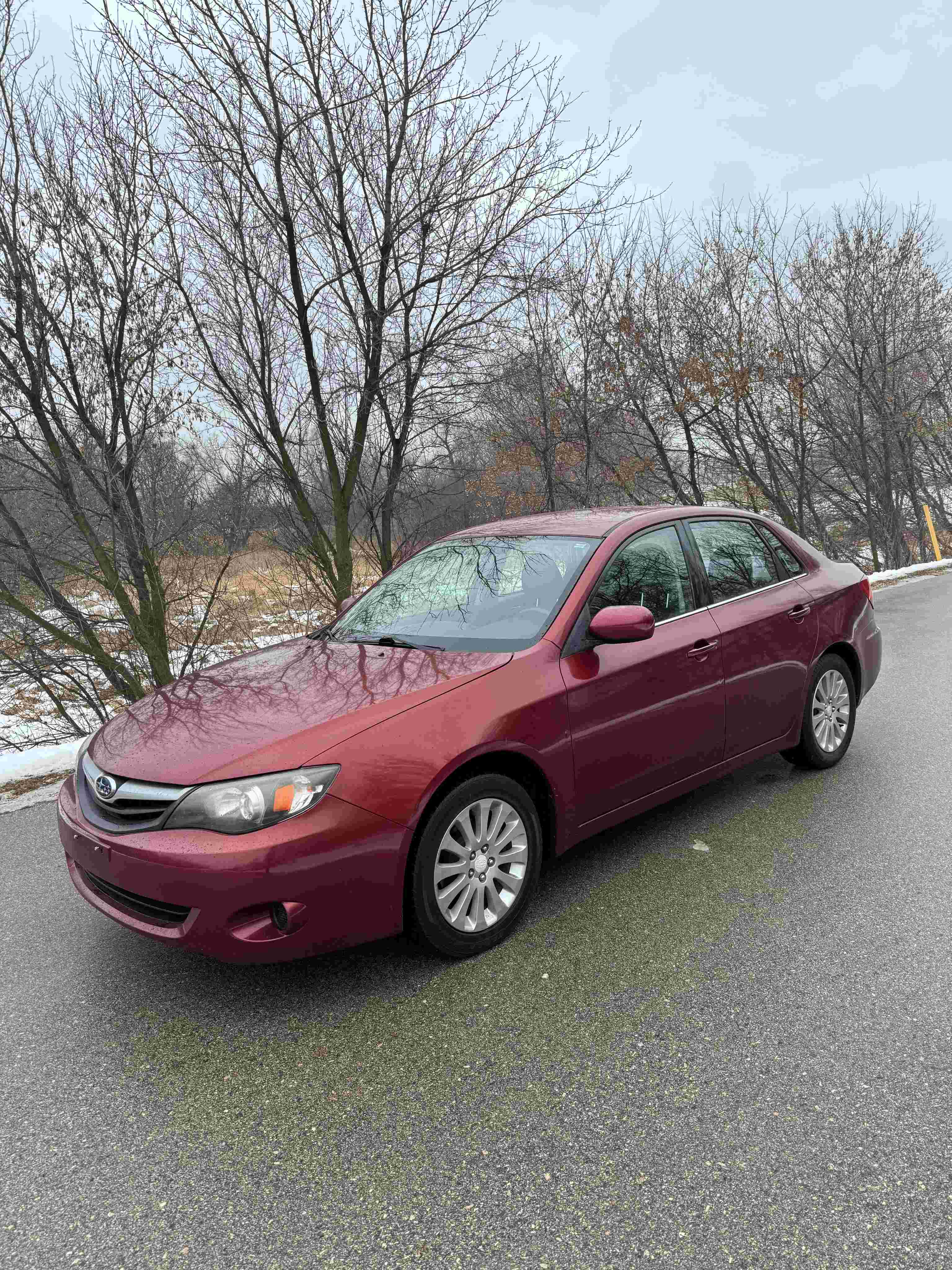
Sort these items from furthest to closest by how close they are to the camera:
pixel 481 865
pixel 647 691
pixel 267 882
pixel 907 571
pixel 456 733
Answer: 1. pixel 907 571
2. pixel 647 691
3. pixel 481 865
4. pixel 456 733
5. pixel 267 882

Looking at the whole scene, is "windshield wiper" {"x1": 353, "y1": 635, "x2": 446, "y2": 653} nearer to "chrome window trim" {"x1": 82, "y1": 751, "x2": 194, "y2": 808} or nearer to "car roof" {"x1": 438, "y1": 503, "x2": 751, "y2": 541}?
"car roof" {"x1": 438, "y1": 503, "x2": 751, "y2": 541}

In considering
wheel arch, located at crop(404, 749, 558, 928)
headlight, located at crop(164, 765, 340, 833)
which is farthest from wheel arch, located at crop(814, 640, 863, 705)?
headlight, located at crop(164, 765, 340, 833)

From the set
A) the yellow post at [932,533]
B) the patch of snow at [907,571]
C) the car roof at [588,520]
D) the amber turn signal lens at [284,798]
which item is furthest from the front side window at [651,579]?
the yellow post at [932,533]

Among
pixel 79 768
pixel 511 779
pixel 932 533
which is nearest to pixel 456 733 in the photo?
pixel 511 779

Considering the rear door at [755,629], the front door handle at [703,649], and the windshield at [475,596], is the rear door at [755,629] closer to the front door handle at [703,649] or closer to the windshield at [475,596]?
the front door handle at [703,649]

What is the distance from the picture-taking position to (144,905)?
283 centimetres

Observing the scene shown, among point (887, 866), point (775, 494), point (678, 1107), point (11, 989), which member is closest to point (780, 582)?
point (887, 866)

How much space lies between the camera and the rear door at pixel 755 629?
4168mm

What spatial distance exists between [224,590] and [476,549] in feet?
17.8

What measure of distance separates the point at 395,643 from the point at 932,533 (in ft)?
68.8

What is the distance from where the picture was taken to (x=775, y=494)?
1912cm

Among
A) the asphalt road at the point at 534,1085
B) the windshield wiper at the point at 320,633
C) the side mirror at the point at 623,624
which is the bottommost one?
the asphalt road at the point at 534,1085

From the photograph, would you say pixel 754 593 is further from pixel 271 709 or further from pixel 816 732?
pixel 271 709

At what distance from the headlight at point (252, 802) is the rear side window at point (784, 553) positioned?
3122 mm
